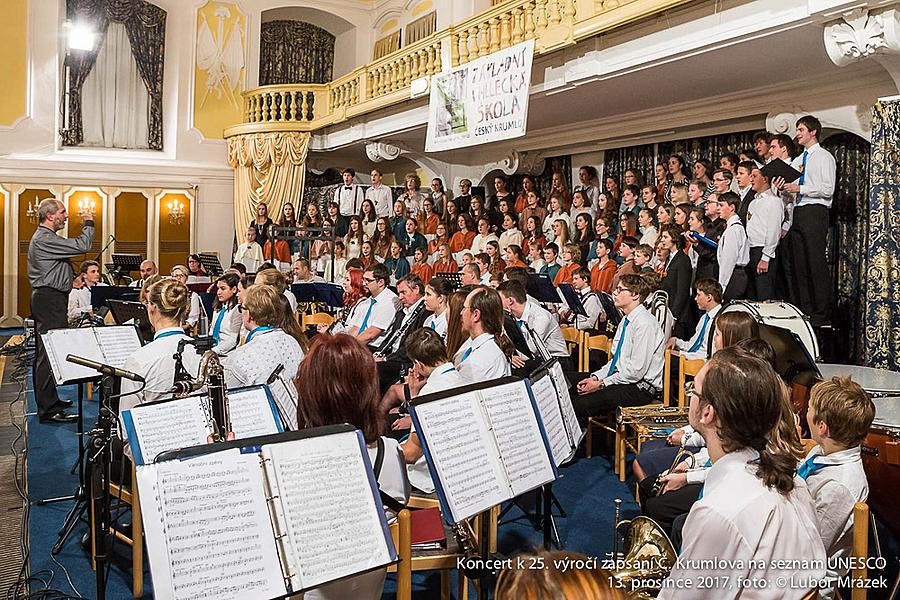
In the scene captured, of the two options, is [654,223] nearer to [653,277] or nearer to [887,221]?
[653,277]

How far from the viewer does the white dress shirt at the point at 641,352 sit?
5.38 meters

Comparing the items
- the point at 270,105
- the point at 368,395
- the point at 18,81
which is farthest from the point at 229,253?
the point at 368,395

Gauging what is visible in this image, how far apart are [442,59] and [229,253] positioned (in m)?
8.17

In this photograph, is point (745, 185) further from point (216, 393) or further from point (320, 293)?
point (216, 393)

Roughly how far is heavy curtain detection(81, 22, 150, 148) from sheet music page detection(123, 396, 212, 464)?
47.9 ft

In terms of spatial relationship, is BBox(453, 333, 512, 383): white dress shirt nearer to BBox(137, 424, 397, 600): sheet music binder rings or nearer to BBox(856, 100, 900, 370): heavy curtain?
BBox(137, 424, 397, 600): sheet music binder rings

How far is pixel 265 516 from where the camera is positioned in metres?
1.97

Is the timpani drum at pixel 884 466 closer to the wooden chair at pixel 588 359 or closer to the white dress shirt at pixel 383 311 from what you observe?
the wooden chair at pixel 588 359

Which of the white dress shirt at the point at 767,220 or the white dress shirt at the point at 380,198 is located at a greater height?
the white dress shirt at the point at 380,198

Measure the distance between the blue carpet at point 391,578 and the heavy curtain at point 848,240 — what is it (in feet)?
12.3

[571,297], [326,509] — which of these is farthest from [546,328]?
[326,509]

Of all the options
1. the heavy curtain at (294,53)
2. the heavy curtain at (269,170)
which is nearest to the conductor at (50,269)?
the heavy curtain at (269,170)

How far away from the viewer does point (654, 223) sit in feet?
29.7

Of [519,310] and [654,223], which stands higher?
[654,223]
